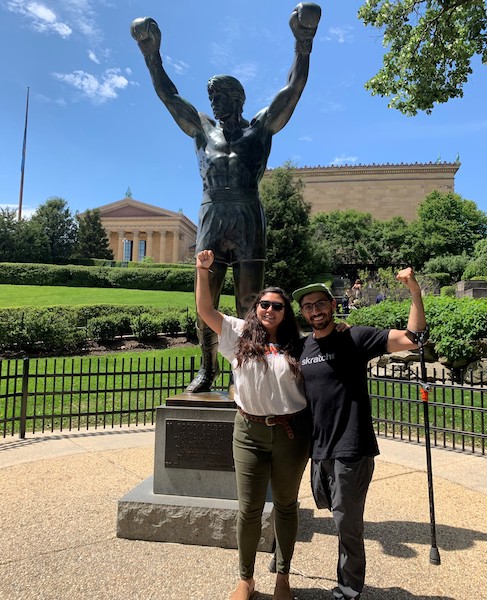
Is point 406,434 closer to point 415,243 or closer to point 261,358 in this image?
point 261,358

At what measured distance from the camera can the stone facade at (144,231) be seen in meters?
75.7

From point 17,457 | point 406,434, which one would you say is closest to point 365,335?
point 17,457

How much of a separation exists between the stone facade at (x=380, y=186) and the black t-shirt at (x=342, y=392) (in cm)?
6053

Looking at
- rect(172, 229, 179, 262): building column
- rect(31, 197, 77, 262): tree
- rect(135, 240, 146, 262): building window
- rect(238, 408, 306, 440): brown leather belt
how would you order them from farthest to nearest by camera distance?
rect(135, 240, 146, 262): building window → rect(172, 229, 179, 262): building column → rect(31, 197, 77, 262): tree → rect(238, 408, 306, 440): brown leather belt

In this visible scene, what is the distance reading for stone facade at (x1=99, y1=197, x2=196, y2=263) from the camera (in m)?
75.7

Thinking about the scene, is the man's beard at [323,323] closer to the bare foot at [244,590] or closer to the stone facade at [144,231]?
the bare foot at [244,590]

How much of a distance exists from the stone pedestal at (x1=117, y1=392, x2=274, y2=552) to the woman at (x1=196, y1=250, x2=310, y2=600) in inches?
29.8

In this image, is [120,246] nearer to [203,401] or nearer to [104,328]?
[104,328]

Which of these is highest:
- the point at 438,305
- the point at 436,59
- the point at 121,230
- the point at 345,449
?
the point at 121,230

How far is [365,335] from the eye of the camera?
2.46 metres

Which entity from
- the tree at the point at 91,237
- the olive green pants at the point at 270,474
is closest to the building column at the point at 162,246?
the tree at the point at 91,237

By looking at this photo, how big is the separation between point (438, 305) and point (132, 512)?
10415 millimetres

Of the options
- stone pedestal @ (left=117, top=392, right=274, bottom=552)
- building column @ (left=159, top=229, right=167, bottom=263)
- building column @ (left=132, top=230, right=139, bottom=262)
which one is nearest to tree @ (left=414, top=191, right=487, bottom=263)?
stone pedestal @ (left=117, top=392, right=274, bottom=552)

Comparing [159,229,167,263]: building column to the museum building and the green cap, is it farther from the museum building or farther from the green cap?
the green cap
